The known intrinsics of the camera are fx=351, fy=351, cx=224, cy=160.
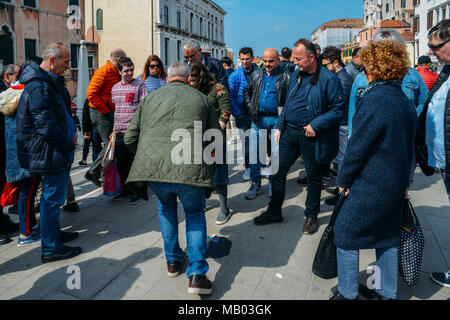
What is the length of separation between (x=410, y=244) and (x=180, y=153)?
186 cm

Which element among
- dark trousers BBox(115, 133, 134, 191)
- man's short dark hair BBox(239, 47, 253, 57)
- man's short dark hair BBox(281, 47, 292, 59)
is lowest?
dark trousers BBox(115, 133, 134, 191)

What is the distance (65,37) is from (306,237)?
3014cm

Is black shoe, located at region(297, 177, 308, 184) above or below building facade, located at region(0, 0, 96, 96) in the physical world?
below

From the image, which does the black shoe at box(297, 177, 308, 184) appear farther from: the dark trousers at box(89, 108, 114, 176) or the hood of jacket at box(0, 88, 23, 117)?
the hood of jacket at box(0, 88, 23, 117)

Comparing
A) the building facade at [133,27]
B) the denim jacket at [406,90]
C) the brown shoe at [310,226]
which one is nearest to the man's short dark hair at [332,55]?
the denim jacket at [406,90]

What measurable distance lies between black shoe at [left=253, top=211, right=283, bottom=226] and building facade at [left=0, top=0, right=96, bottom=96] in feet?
80.6

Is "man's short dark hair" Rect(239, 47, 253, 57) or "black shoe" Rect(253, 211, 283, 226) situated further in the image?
"man's short dark hair" Rect(239, 47, 253, 57)

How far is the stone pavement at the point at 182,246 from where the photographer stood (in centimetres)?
284

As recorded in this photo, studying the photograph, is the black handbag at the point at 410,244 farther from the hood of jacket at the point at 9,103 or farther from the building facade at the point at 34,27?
the building facade at the point at 34,27

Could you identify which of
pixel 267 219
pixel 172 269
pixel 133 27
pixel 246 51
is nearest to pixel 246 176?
pixel 267 219

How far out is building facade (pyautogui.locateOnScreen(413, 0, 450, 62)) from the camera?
31439 millimetres

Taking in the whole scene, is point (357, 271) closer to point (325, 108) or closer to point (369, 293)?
point (369, 293)

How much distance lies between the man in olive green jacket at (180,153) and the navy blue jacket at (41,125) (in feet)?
3.00

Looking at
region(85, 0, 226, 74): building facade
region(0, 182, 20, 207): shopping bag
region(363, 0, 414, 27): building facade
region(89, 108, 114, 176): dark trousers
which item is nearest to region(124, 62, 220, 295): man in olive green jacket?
region(0, 182, 20, 207): shopping bag
